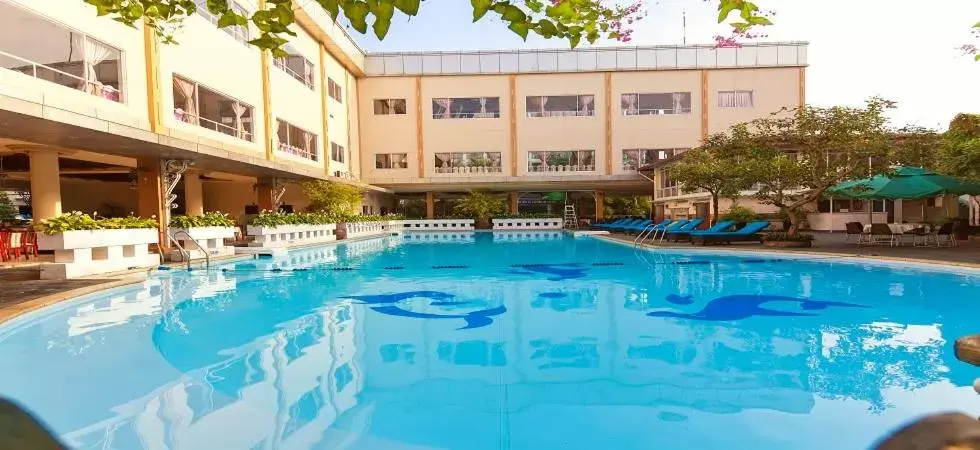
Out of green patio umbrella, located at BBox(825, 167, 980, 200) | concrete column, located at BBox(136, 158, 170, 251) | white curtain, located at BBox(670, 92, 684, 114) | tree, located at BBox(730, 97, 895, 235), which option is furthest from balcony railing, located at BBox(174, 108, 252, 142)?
white curtain, located at BBox(670, 92, 684, 114)

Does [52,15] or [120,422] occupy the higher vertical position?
[52,15]

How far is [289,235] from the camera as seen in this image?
1927cm

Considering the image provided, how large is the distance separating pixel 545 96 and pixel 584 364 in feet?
101

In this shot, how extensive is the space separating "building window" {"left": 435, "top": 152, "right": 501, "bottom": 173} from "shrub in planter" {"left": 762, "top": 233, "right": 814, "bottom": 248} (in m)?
19.6

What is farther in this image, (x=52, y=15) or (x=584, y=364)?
(x=52, y=15)

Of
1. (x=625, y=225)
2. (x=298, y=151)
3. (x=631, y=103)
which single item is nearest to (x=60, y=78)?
(x=298, y=151)

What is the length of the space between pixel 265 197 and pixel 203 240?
20.4 feet

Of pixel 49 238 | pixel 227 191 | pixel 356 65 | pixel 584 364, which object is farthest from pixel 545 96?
pixel 584 364

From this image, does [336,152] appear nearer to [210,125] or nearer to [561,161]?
[210,125]

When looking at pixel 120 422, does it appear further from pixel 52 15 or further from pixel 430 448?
pixel 52 15

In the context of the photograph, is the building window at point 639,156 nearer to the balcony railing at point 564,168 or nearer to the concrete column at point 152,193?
the balcony railing at point 564,168

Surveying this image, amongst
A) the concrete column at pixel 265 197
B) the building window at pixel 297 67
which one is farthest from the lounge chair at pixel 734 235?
the building window at pixel 297 67

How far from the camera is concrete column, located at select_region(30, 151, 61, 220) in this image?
13469 millimetres

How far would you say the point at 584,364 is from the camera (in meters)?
5.39
